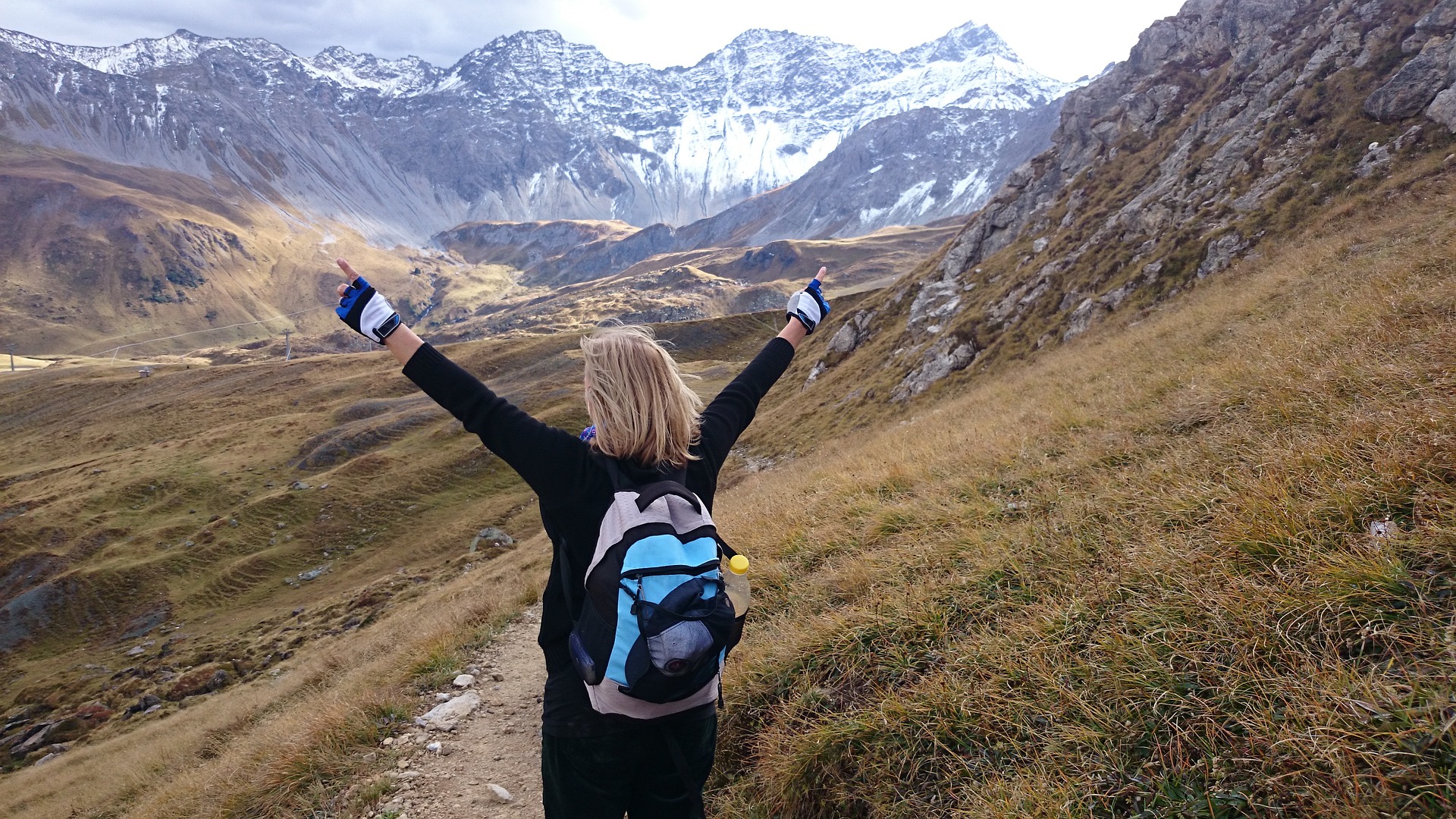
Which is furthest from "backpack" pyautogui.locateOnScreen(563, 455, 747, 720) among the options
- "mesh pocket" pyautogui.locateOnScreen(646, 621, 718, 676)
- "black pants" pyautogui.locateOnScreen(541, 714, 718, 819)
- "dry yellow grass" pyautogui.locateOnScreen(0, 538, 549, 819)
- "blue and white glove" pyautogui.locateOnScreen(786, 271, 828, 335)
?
"dry yellow grass" pyautogui.locateOnScreen(0, 538, 549, 819)

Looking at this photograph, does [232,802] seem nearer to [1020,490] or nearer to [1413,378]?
[1020,490]

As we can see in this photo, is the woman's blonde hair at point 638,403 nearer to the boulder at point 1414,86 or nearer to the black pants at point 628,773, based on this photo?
the black pants at point 628,773

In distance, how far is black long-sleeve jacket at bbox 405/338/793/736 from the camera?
3383 mm

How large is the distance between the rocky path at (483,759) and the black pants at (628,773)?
3.42 meters

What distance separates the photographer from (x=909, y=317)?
5159 centimetres

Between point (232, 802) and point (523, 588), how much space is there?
6303 mm

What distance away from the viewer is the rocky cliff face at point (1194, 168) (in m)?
30.1

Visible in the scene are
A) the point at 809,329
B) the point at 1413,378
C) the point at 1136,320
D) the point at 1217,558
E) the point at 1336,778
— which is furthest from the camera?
the point at 1136,320

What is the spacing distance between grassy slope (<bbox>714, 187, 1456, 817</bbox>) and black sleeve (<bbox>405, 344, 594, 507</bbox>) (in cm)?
256

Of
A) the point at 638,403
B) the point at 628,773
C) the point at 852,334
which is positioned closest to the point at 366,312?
the point at 638,403

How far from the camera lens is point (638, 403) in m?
3.54

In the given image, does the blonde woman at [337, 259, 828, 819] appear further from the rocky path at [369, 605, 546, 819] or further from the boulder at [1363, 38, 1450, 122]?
the boulder at [1363, 38, 1450, 122]

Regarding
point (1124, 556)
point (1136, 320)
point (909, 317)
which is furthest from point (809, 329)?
point (909, 317)

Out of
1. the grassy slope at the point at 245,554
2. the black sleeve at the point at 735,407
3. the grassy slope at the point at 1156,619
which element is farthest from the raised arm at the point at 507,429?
the grassy slope at the point at 245,554
